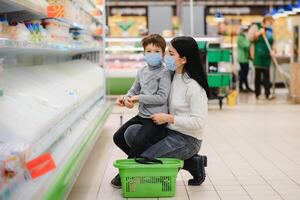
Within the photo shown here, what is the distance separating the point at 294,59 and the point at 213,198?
7.70 meters

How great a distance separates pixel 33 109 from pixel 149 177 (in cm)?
103

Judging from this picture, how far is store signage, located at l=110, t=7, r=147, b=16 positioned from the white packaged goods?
12257 mm

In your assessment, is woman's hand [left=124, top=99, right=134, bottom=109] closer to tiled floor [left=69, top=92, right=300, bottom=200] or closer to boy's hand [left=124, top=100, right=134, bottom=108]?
boy's hand [left=124, top=100, right=134, bottom=108]

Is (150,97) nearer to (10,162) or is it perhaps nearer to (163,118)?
(163,118)

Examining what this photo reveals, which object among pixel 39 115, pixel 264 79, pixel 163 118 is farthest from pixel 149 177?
pixel 264 79

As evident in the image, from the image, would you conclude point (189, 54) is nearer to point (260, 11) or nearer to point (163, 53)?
point (163, 53)

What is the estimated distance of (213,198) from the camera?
3.67m

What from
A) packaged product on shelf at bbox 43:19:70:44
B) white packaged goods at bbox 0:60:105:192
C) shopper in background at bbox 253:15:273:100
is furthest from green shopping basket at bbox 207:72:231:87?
packaged product on shelf at bbox 43:19:70:44

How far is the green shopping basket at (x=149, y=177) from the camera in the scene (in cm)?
351

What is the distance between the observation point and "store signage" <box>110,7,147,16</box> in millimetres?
17016

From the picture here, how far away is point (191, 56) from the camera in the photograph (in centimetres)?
370

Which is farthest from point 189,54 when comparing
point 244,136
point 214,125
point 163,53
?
point 214,125

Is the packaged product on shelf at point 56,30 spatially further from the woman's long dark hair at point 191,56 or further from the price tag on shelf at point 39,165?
the price tag on shelf at point 39,165

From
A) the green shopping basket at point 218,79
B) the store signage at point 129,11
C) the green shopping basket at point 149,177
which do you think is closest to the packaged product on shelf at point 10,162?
the green shopping basket at point 149,177
